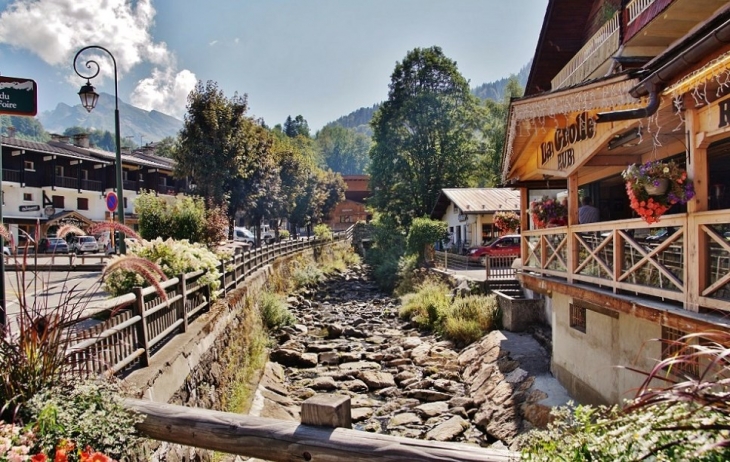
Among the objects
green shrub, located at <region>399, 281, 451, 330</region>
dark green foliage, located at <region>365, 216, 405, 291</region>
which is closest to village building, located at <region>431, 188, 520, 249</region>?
dark green foliage, located at <region>365, 216, 405, 291</region>

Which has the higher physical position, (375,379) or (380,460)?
(380,460)

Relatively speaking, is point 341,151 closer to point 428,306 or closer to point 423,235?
point 423,235

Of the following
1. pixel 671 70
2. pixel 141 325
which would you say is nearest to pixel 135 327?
pixel 141 325

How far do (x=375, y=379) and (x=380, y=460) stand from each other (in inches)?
388

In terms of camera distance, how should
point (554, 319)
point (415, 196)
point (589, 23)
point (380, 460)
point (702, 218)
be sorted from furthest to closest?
point (415, 196) < point (589, 23) < point (554, 319) < point (702, 218) < point (380, 460)

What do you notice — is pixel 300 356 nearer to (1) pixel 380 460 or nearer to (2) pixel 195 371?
(2) pixel 195 371

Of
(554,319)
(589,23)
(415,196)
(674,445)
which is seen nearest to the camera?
(674,445)

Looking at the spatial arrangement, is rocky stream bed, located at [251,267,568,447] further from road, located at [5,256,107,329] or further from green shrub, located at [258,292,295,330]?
road, located at [5,256,107,329]

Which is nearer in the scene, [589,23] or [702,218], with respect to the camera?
[702,218]

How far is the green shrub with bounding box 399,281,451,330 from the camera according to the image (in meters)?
17.1

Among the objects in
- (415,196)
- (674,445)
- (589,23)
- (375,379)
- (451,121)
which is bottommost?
(375,379)

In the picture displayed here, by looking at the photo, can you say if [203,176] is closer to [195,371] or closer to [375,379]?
[375,379]

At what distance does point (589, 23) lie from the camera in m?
13.3

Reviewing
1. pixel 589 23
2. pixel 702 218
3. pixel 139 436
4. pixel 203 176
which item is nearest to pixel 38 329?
pixel 139 436
